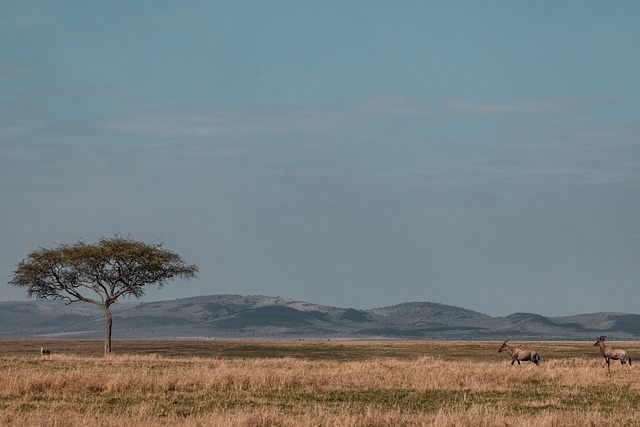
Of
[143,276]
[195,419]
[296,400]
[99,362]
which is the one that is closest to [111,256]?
[143,276]

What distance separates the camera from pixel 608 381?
3609 centimetres

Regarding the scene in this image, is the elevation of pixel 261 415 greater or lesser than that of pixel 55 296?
lesser

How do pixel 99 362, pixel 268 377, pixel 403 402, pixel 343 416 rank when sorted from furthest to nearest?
pixel 99 362, pixel 268 377, pixel 403 402, pixel 343 416

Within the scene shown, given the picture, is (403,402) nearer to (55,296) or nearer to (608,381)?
(608,381)

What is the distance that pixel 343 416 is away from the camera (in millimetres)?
22766

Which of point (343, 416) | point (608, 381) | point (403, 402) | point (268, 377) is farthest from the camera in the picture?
point (608, 381)

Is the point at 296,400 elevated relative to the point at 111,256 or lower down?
lower down

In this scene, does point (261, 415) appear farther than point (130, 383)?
No

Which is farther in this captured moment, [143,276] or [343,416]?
[143,276]

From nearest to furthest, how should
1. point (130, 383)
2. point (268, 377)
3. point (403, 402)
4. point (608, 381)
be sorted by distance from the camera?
point (403, 402) < point (130, 383) < point (268, 377) < point (608, 381)

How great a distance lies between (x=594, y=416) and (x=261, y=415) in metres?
8.31

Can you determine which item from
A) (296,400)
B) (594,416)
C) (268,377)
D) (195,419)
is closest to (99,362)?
(268,377)

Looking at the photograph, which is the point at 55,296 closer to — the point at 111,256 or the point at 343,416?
the point at 111,256

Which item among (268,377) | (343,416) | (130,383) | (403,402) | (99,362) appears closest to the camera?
(343,416)
